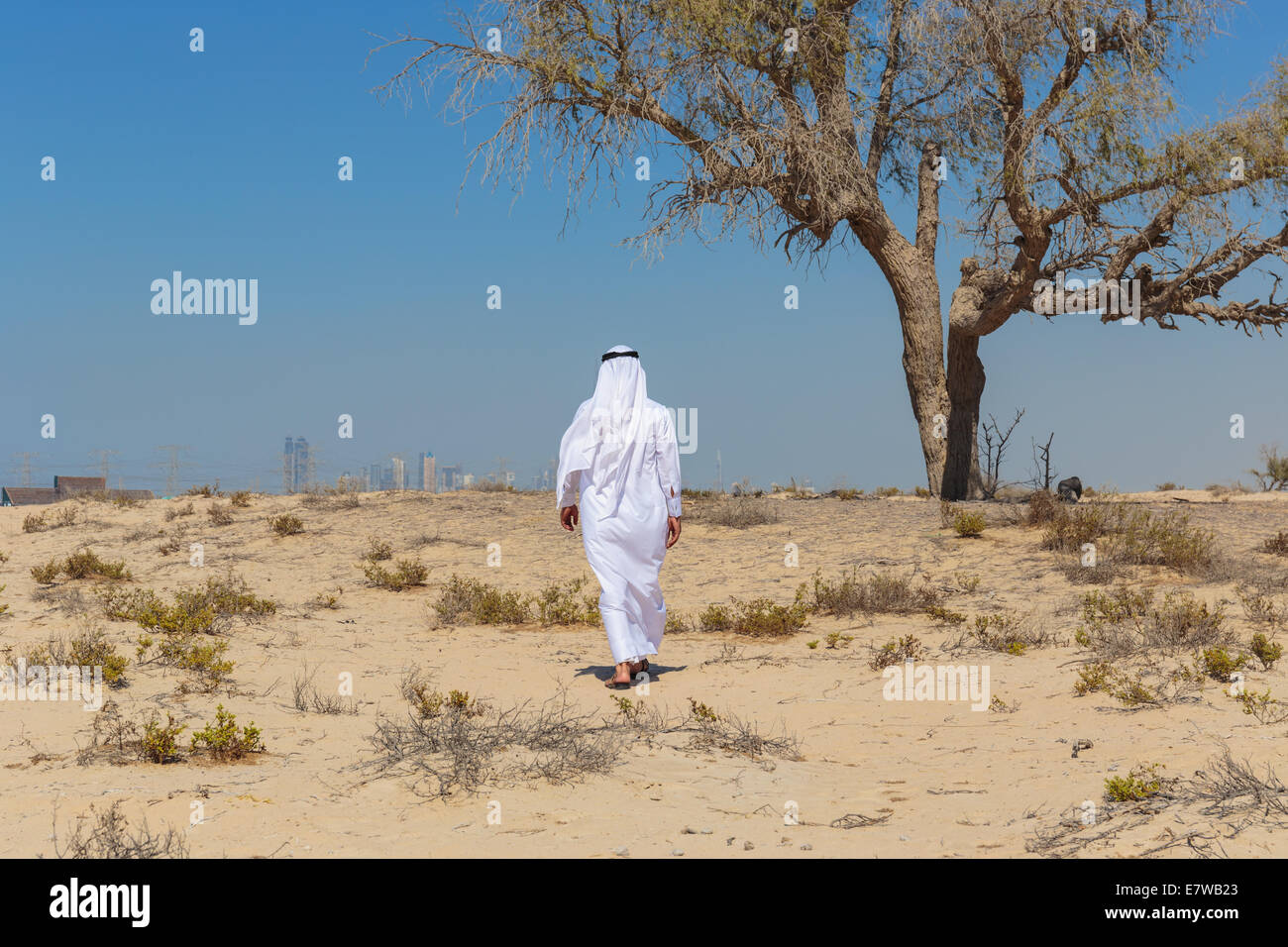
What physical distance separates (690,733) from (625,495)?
2245 mm

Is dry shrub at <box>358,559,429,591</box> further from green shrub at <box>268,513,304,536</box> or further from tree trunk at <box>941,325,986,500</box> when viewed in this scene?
tree trunk at <box>941,325,986,500</box>

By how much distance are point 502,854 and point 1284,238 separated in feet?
46.5

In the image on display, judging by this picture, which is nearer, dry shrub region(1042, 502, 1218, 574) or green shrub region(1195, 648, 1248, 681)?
green shrub region(1195, 648, 1248, 681)

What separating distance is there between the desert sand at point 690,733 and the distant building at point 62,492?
5088 mm

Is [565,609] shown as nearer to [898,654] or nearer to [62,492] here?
[898,654]

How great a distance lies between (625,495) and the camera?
7.37m

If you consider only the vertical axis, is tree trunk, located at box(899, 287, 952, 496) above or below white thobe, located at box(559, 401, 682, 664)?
above

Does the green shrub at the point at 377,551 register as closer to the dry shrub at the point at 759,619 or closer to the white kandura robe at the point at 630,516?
the dry shrub at the point at 759,619

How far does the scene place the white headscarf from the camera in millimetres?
7336

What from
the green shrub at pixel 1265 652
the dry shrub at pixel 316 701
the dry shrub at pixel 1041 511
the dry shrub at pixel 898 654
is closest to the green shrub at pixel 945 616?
the dry shrub at pixel 898 654

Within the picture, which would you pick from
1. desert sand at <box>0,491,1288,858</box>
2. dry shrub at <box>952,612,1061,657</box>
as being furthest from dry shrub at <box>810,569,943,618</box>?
dry shrub at <box>952,612,1061,657</box>

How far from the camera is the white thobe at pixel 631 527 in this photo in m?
7.18
